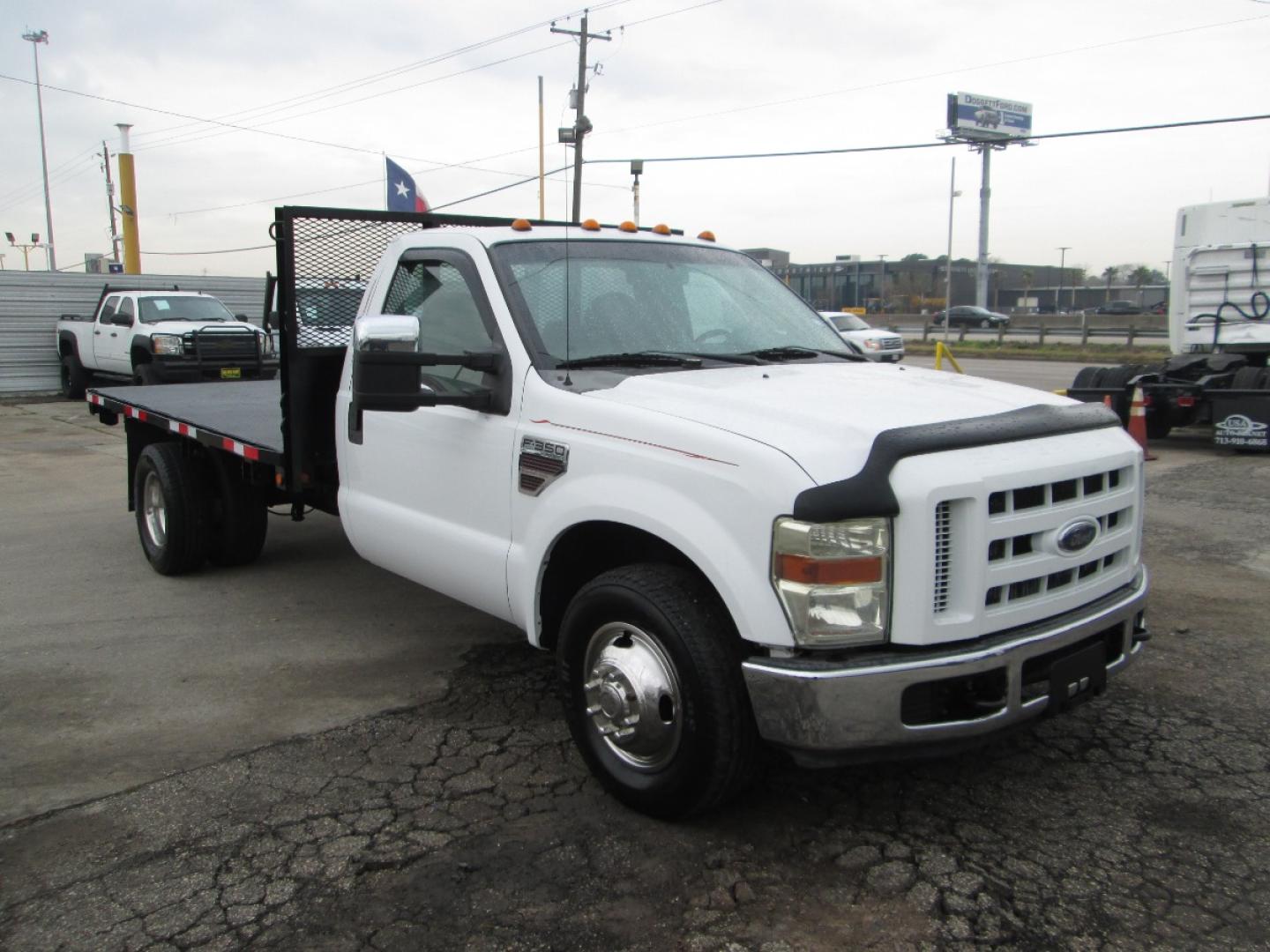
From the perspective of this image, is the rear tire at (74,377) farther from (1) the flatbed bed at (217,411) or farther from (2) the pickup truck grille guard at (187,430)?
(2) the pickup truck grille guard at (187,430)

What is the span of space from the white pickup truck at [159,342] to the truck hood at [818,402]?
39.7 feet

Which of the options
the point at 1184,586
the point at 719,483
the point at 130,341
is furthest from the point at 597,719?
the point at 130,341

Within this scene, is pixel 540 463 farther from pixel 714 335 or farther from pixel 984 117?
pixel 984 117

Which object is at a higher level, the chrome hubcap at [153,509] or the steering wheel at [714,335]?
the steering wheel at [714,335]

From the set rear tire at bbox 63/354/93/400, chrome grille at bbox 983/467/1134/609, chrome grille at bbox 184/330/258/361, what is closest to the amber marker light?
chrome grille at bbox 983/467/1134/609

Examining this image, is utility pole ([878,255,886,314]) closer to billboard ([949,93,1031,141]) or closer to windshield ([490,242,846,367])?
billboard ([949,93,1031,141])

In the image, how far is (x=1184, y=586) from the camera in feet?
20.6

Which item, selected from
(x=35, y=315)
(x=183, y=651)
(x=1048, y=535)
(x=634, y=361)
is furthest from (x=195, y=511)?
(x=35, y=315)

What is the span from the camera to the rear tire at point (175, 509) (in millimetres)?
6387

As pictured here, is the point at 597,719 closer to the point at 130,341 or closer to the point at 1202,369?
the point at 1202,369

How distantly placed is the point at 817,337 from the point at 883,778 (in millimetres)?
1936

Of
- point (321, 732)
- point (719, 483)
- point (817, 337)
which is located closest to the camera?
point (719, 483)

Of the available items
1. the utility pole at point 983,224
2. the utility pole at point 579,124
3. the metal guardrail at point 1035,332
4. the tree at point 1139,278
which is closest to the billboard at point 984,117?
the utility pole at point 983,224

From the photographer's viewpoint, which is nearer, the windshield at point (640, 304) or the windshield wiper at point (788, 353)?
the windshield at point (640, 304)
